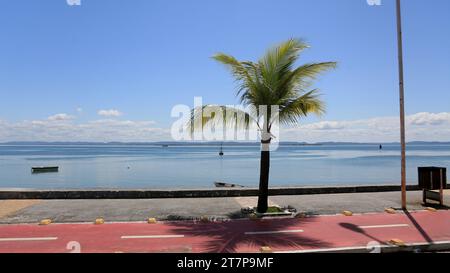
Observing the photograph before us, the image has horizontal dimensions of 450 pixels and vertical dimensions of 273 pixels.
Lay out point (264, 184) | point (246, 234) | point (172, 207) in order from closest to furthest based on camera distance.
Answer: point (246, 234) → point (264, 184) → point (172, 207)

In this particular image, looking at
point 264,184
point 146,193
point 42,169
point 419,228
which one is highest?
point 264,184

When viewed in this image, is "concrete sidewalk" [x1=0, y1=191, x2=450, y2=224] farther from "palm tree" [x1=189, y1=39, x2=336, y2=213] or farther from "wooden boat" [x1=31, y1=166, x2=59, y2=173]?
"wooden boat" [x1=31, y1=166, x2=59, y2=173]

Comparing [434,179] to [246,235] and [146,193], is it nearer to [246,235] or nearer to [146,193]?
[246,235]

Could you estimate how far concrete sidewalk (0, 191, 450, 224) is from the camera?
11.3 m

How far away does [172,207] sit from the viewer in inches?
511

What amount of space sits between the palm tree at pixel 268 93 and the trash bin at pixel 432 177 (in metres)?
4.81

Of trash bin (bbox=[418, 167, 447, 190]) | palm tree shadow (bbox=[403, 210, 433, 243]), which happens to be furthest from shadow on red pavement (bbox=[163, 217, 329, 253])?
trash bin (bbox=[418, 167, 447, 190])

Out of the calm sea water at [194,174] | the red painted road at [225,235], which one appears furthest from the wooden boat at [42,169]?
the red painted road at [225,235]

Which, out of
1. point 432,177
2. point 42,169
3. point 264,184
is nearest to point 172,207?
point 264,184

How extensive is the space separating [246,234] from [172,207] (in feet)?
14.5

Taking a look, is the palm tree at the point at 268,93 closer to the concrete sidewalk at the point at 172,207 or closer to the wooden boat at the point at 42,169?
Result: the concrete sidewalk at the point at 172,207

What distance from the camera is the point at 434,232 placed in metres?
9.54

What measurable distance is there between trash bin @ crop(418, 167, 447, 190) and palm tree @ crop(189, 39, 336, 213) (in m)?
4.81

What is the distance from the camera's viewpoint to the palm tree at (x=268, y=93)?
38.8 ft
